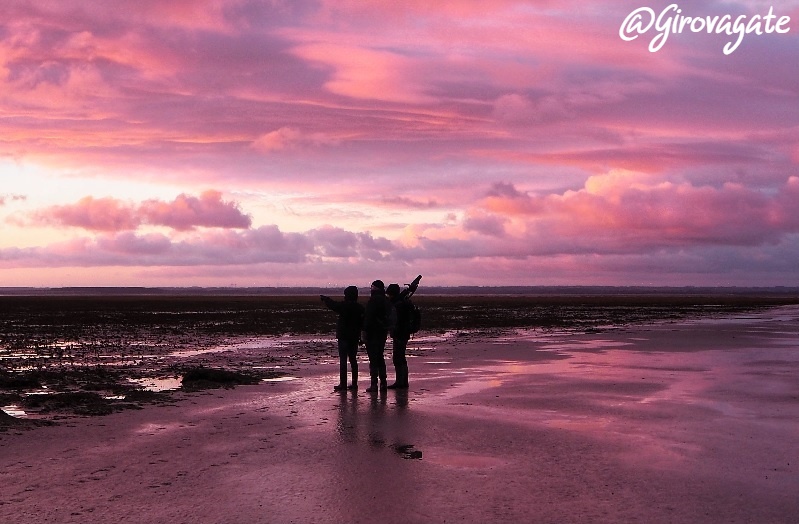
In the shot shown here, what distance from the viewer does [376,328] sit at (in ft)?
53.9

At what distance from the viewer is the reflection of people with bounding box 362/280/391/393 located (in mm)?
16312

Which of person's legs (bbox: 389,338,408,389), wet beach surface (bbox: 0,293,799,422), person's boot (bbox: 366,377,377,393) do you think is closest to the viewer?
wet beach surface (bbox: 0,293,799,422)

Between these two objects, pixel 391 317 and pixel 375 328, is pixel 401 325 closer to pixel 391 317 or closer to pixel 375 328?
pixel 391 317

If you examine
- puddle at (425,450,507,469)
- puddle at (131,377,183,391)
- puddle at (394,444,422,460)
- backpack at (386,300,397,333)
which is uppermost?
backpack at (386,300,397,333)

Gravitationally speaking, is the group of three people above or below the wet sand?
above

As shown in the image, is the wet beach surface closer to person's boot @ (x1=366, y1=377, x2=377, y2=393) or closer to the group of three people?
the group of three people

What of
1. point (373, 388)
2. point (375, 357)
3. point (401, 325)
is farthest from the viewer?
point (401, 325)

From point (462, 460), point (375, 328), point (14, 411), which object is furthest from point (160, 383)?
point (462, 460)

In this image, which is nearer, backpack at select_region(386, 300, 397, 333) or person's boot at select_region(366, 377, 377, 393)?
person's boot at select_region(366, 377, 377, 393)

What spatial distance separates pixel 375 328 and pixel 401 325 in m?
0.79

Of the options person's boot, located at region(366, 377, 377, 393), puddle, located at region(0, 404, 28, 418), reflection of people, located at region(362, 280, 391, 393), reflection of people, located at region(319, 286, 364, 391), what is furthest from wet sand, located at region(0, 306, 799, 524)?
puddle, located at region(0, 404, 28, 418)

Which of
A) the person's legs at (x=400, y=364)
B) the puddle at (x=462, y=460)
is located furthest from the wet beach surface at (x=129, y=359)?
the puddle at (x=462, y=460)

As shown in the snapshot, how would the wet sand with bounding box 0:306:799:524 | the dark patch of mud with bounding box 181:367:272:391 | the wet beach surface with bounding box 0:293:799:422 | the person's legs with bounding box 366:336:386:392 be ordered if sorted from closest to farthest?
the wet sand with bounding box 0:306:799:524, the wet beach surface with bounding box 0:293:799:422, the person's legs with bounding box 366:336:386:392, the dark patch of mud with bounding box 181:367:272:391

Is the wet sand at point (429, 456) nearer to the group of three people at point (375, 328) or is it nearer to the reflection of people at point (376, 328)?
the group of three people at point (375, 328)
